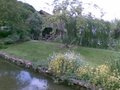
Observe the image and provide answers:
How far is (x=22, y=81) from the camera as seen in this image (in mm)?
12289

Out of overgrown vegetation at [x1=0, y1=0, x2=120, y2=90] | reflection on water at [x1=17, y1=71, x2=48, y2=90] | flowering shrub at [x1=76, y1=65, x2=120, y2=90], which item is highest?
overgrown vegetation at [x1=0, y1=0, x2=120, y2=90]

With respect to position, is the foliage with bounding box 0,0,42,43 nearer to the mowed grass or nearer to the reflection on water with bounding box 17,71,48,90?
the mowed grass

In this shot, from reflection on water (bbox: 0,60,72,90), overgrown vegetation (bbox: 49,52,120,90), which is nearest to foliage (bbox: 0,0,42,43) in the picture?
reflection on water (bbox: 0,60,72,90)

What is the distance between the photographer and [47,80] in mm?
12602

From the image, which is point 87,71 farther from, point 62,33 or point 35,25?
point 35,25

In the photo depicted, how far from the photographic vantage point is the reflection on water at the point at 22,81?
11.2 m

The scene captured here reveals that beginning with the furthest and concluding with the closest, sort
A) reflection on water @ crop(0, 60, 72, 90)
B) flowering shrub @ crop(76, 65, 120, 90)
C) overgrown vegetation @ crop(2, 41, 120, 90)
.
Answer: reflection on water @ crop(0, 60, 72, 90) < overgrown vegetation @ crop(2, 41, 120, 90) < flowering shrub @ crop(76, 65, 120, 90)

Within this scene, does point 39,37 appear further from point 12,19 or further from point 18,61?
point 18,61

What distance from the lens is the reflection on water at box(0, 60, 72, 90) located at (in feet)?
36.9

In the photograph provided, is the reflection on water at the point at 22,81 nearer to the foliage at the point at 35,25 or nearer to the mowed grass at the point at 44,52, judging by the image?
the mowed grass at the point at 44,52

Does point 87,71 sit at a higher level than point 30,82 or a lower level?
higher

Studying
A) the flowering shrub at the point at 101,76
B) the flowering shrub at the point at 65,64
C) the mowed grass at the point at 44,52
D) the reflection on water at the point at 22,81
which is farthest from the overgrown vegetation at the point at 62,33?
the flowering shrub at the point at 101,76

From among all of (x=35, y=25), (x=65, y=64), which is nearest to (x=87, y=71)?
(x=65, y=64)

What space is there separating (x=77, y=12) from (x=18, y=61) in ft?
21.0
